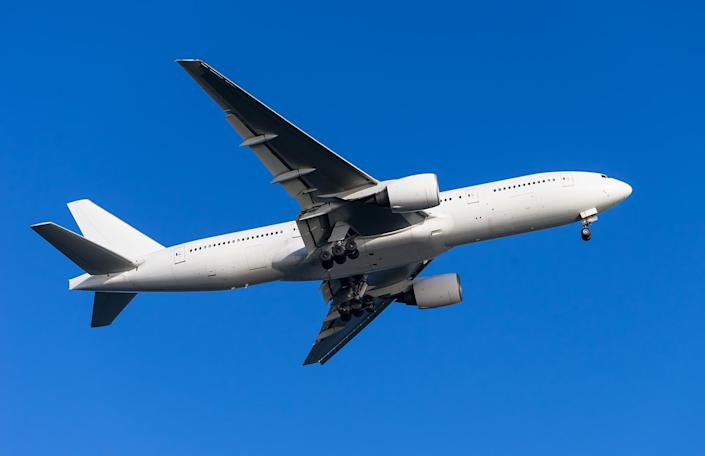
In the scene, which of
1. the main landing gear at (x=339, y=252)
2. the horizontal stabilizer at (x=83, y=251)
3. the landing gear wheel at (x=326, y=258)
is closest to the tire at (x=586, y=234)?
the main landing gear at (x=339, y=252)

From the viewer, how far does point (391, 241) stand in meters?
41.1

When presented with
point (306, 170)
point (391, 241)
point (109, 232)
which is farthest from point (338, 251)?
point (109, 232)

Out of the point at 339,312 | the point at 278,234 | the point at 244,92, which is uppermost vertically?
the point at 244,92

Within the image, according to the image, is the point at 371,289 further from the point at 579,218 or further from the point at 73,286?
the point at 73,286

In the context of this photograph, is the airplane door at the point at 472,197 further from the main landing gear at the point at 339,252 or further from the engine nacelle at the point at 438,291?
the engine nacelle at the point at 438,291

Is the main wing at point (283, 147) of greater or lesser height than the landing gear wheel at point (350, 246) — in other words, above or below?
above

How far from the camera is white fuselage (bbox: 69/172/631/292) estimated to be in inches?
1618

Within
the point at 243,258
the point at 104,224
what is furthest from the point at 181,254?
the point at 104,224

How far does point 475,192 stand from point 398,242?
4.10 m

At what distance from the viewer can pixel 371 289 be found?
157ft

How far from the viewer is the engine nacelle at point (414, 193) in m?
38.8

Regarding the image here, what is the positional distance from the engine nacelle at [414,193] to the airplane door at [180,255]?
10514 millimetres

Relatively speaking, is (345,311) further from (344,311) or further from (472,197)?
(472,197)

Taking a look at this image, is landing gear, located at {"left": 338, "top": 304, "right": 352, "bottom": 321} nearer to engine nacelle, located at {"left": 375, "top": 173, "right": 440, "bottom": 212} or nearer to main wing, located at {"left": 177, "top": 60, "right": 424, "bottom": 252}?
main wing, located at {"left": 177, "top": 60, "right": 424, "bottom": 252}
